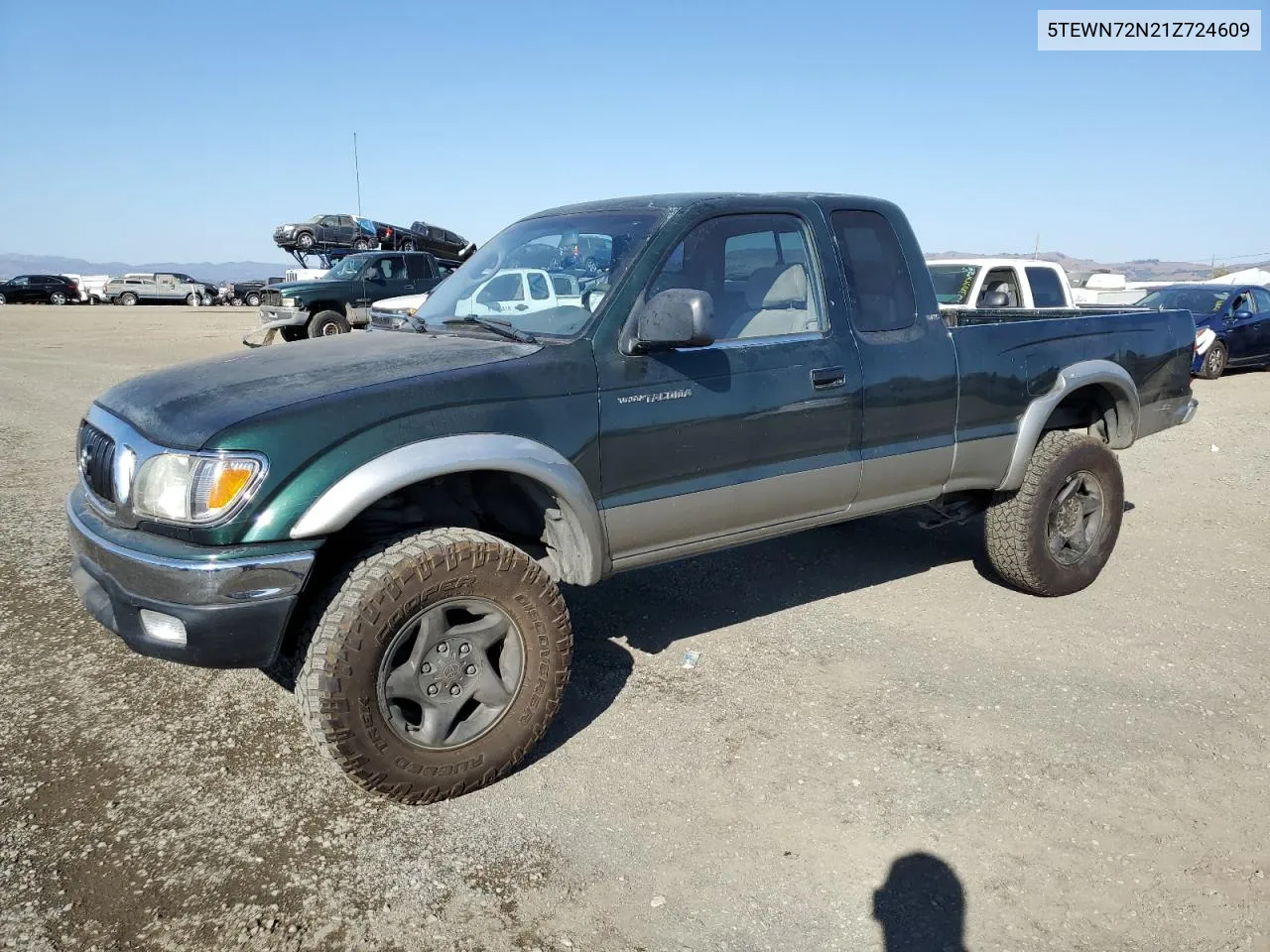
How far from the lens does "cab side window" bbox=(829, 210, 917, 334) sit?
4.07 meters

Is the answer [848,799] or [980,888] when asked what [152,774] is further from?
[980,888]

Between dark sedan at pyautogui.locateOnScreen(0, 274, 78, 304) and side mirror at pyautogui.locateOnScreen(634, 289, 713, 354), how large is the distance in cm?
4424

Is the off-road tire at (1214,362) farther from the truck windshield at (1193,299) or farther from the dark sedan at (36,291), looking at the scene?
the dark sedan at (36,291)

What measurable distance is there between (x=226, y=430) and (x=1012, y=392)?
3.44 metres

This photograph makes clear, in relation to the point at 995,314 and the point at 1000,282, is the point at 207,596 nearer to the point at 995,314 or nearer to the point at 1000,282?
the point at 995,314

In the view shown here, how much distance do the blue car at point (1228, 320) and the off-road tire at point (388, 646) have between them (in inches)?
562

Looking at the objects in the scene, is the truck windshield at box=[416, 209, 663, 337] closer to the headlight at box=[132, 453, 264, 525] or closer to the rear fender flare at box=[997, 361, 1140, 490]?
the headlight at box=[132, 453, 264, 525]

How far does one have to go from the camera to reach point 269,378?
10.4 ft

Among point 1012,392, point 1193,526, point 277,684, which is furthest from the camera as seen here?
point 1193,526

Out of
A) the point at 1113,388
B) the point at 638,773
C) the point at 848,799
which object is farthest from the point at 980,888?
the point at 1113,388

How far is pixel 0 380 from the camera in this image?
13.3m

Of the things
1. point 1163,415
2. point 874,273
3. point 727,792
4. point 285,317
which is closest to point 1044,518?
point 1163,415

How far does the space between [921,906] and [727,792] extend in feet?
2.43

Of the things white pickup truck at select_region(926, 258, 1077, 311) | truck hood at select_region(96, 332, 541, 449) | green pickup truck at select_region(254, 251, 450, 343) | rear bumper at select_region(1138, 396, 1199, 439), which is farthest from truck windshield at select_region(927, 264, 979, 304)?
green pickup truck at select_region(254, 251, 450, 343)
